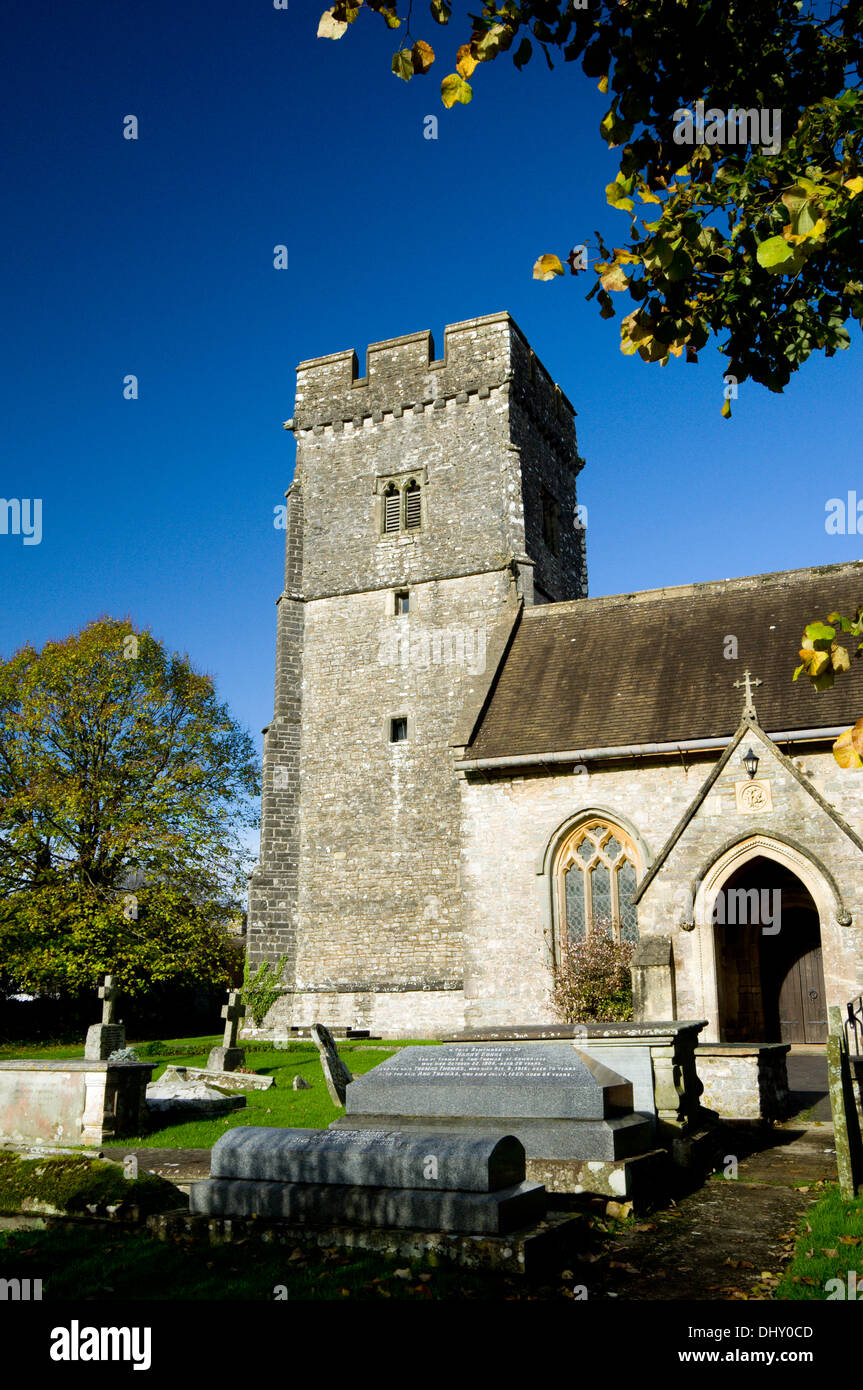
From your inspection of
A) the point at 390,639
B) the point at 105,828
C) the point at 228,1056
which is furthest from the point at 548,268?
the point at 105,828

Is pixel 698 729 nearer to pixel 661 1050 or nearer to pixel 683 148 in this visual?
pixel 661 1050

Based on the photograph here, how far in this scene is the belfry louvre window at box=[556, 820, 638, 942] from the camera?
18.6 meters

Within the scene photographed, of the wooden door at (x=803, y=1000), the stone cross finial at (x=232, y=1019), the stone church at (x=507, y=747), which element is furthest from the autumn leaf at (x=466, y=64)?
the wooden door at (x=803, y=1000)

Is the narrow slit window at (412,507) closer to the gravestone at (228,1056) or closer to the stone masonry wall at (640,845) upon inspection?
the stone masonry wall at (640,845)

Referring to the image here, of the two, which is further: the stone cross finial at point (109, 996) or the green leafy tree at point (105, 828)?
the green leafy tree at point (105, 828)

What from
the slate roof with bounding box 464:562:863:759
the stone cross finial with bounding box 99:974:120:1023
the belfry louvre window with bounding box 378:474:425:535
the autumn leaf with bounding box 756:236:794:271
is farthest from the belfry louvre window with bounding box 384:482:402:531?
the autumn leaf with bounding box 756:236:794:271

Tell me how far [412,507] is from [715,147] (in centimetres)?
2140

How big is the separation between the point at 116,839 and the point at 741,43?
27.4 m

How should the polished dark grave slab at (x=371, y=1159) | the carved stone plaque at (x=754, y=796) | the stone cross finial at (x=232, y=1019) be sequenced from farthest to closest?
the stone cross finial at (x=232, y=1019) → the carved stone plaque at (x=754, y=796) → the polished dark grave slab at (x=371, y=1159)

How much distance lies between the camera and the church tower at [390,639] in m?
24.1

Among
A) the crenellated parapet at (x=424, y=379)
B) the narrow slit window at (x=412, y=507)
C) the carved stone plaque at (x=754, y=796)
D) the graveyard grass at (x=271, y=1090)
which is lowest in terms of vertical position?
the graveyard grass at (x=271, y=1090)

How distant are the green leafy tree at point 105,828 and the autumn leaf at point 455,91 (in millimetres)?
26211

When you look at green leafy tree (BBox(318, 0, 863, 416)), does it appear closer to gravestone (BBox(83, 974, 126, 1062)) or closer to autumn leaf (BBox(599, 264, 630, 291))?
autumn leaf (BBox(599, 264, 630, 291))
